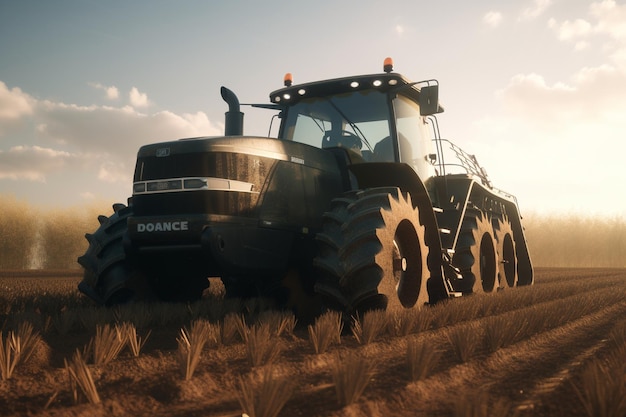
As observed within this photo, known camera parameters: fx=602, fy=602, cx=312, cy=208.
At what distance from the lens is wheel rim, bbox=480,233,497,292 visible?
33.3 ft

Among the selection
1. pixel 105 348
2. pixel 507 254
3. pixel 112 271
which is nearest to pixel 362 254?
pixel 105 348

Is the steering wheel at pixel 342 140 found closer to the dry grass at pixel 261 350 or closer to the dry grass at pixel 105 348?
the dry grass at pixel 261 350

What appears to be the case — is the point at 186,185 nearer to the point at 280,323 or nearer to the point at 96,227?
the point at 280,323

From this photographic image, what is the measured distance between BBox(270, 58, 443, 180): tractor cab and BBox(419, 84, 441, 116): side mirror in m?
0.44

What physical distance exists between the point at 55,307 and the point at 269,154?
3.22m

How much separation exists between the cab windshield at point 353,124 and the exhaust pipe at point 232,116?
82cm

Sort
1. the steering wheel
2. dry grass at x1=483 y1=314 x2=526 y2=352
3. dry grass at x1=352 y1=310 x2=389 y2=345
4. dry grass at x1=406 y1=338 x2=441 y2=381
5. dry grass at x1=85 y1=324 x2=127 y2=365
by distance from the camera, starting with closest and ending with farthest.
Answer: dry grass at x1=406 y1=338 x2=441 y2=381, dry grass at x1=85 y1=324 x2=127 y2=365, dry grass at x1=483 y1=314 x2=526 y2=352, dry grass at x1=352 y1=310 x2=389 y2=345, the steering wheel

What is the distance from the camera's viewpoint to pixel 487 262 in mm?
10289

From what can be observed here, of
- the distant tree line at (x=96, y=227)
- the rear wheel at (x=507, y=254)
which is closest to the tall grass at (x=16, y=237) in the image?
the distant tree line at (x=96, y=227)

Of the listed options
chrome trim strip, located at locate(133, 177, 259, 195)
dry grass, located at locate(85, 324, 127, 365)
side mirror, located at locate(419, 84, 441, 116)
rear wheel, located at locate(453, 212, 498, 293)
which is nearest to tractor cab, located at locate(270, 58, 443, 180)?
side mirror, located at locate(419, 84, 441, 116)

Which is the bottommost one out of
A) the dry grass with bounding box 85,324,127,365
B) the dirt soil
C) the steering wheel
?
the dirt soil

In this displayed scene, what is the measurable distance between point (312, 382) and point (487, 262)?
7.44 metres

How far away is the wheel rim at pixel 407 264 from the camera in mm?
6207

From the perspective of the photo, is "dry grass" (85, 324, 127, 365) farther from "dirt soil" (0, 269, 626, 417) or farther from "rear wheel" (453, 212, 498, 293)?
"rear wheel" (453, 212, 498, 293)
